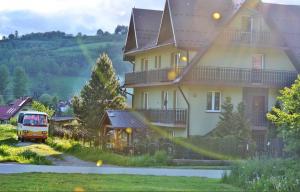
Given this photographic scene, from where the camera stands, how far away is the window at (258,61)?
1510 inches

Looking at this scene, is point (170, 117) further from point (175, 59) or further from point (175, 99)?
point (175, 59)

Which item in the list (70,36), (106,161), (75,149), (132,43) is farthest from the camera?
(70,36)

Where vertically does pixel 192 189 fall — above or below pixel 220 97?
below

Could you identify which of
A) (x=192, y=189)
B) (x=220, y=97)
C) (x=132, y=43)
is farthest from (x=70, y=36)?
(x=192, y=189)

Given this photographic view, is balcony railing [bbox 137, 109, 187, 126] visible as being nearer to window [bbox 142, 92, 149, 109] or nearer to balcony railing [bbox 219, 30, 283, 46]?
window [bbox 142, 92, 149, 109]

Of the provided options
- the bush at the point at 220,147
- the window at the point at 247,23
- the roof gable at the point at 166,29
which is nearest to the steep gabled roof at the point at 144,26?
the roof gable at the point at 166,29

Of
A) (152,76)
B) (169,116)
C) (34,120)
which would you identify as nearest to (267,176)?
(169,116)

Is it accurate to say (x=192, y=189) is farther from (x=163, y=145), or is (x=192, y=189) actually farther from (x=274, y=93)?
(x=274, y=93)

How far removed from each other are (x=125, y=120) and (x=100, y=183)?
22.4 metres

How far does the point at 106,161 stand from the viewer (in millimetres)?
27062

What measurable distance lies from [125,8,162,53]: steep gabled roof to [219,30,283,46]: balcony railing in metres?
8.77

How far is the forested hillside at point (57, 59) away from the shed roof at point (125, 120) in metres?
84.6

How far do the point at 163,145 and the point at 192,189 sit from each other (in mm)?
13835

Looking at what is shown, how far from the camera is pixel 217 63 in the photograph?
36.9 metres
